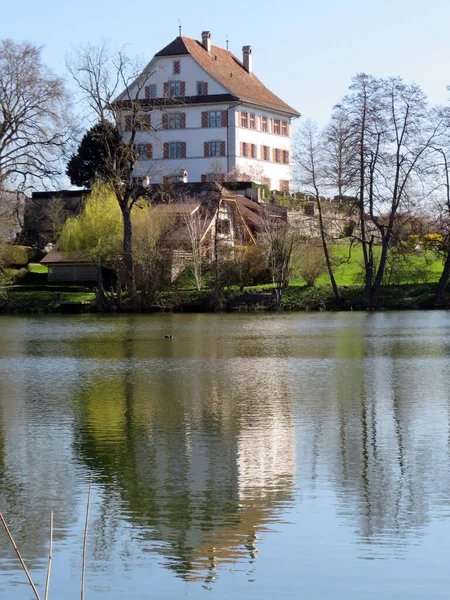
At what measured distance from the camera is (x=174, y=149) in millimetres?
93625

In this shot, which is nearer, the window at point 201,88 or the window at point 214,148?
the window at point 214,148

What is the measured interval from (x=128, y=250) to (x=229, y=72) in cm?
4313

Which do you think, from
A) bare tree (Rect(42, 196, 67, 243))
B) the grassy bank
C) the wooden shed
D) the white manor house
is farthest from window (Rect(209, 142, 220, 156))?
the grassy bank

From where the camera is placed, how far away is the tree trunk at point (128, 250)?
57.5 metres

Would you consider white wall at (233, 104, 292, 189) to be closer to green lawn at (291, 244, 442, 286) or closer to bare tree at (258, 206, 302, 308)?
green lawn at (291, 244, 442, 286)


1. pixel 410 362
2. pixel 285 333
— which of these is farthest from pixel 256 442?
pixel 285 333

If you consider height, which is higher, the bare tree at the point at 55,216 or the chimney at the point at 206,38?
the chimney at the point at 206,38

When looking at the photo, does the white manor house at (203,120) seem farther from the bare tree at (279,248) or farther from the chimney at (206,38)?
the bare tree at (279,248)

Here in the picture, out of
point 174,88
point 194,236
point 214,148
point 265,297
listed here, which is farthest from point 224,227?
point 174,88

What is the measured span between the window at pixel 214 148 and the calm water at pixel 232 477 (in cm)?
6589

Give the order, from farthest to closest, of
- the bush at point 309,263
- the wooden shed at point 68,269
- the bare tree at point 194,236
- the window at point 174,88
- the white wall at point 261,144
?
the window at point 174,88 → the white wall at point 261,144 → the wooden shed at point 68,269 → the bare tree at point 194,236 → the bush at point 309,263

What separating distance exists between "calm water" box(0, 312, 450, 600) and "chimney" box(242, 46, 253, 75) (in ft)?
258

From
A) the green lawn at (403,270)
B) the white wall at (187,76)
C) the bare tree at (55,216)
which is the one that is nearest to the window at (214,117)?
the white wall at (187,76)

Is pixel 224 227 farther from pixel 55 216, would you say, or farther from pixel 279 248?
pixel 55 216
